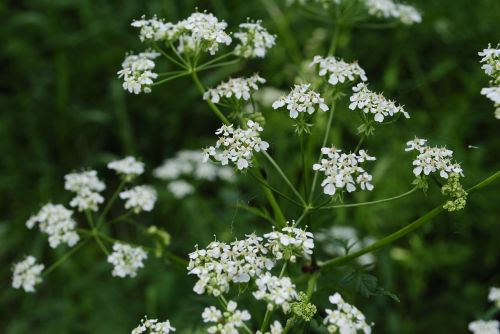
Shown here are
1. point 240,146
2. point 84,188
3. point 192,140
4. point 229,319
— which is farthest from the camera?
point 192,140

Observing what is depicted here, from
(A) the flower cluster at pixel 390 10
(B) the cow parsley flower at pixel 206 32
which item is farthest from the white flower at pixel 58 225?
Answer: (A) the flower cluster at pixel 390 10

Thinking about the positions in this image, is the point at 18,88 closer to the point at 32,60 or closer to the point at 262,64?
the point at 32,60

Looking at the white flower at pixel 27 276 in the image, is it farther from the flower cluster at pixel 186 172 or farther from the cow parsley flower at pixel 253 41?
the flower cluster at pixel 186 172

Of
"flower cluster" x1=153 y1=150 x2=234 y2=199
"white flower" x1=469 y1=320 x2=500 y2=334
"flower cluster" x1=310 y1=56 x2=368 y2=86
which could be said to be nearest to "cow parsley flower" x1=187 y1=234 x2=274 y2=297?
"white flower" x1=469 y1=320 x2=500 y2=334

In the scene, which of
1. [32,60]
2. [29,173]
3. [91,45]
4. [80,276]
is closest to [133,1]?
[91,45]

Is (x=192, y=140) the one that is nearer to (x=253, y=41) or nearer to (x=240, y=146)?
(x=253, y=41)

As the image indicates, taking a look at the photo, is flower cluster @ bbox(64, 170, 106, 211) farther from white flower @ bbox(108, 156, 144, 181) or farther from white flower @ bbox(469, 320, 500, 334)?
white flower @ bbox(469, 320, 500, 334)

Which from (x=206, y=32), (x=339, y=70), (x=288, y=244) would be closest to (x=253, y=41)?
(x=206, y=32)
